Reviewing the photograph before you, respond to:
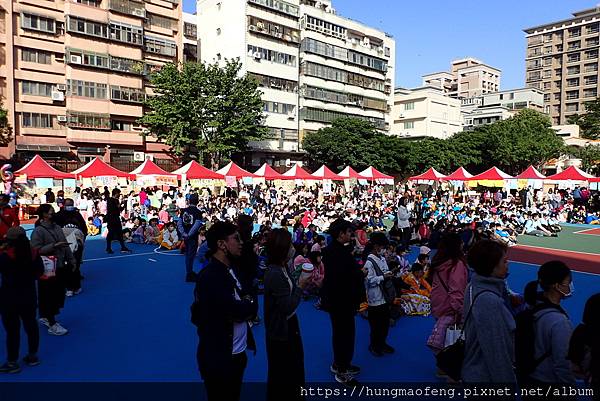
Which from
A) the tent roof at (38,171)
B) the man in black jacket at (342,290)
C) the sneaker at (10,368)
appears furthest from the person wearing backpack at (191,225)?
the tent roof at (38,171)

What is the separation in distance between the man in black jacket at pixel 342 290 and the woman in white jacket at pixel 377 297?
62 centimetres

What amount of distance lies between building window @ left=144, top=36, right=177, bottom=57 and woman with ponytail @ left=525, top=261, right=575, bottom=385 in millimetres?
39636

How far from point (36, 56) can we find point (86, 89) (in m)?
3.87

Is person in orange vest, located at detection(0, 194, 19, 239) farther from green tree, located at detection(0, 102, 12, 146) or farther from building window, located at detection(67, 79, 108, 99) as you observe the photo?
building window, located at detection(67, 79, 108, 99)

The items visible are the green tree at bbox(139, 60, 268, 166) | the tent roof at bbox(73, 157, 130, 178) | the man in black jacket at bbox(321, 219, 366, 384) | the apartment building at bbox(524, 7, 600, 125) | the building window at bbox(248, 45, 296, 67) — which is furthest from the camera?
the apartment building at bbox(524, 7, 600, 125)

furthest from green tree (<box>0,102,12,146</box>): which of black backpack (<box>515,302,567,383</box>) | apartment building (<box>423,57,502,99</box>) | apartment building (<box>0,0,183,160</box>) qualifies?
apartment building (<box>423,57,502,99</box>)

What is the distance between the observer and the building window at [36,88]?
3177cm

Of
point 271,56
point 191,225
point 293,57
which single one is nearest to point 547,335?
point 191,225

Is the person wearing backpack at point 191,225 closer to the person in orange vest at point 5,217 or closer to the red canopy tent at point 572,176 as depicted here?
the person in orange vest at point 5,217

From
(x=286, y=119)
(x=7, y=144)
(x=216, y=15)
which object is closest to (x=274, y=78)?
(x=286, y=119)

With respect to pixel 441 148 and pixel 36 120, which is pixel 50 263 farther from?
pixel 441 148

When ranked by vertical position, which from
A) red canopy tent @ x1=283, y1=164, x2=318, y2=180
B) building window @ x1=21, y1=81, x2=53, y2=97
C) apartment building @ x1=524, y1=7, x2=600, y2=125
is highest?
apartment building @ x1=524, y1=7, x2=600, y2=125

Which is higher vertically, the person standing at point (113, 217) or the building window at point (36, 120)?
the building window at point (36, 120)

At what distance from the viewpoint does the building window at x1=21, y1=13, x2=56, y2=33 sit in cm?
3125
